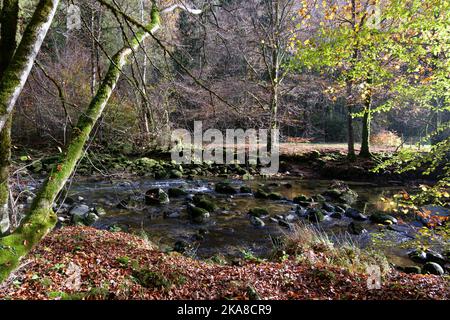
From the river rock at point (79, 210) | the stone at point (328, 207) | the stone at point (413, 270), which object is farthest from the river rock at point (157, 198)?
the stone at point (413, 270)

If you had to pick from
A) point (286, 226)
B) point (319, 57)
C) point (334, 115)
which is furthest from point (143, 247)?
point (334, 115)

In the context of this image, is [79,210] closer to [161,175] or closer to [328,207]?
[161,175]

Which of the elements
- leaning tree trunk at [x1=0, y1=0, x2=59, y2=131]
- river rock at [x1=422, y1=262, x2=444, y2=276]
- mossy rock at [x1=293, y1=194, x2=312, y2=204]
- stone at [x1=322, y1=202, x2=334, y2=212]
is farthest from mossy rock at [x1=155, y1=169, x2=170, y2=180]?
leaning tree trunk at [x1=0, y1=0, x2=59, y2=131]

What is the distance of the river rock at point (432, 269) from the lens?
20.7ft

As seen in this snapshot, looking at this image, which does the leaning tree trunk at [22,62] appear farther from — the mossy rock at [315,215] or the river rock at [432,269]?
the mossy rock at [315,215]

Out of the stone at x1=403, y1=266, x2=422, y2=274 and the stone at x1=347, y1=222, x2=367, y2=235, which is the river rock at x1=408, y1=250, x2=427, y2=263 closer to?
the stone at x1=403, y1=266, x2=422, y2=274

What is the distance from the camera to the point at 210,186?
13.2 meters

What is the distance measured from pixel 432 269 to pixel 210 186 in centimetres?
849

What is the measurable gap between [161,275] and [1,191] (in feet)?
7.81

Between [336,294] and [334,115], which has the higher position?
[334,115]

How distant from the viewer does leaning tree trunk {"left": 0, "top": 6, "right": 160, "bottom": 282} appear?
2.12 m

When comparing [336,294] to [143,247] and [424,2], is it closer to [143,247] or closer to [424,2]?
[143,247]

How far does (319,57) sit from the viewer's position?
245 inches

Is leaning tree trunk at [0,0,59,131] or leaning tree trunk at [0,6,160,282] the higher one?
leaning tree trunk at [0,0,59,131]
